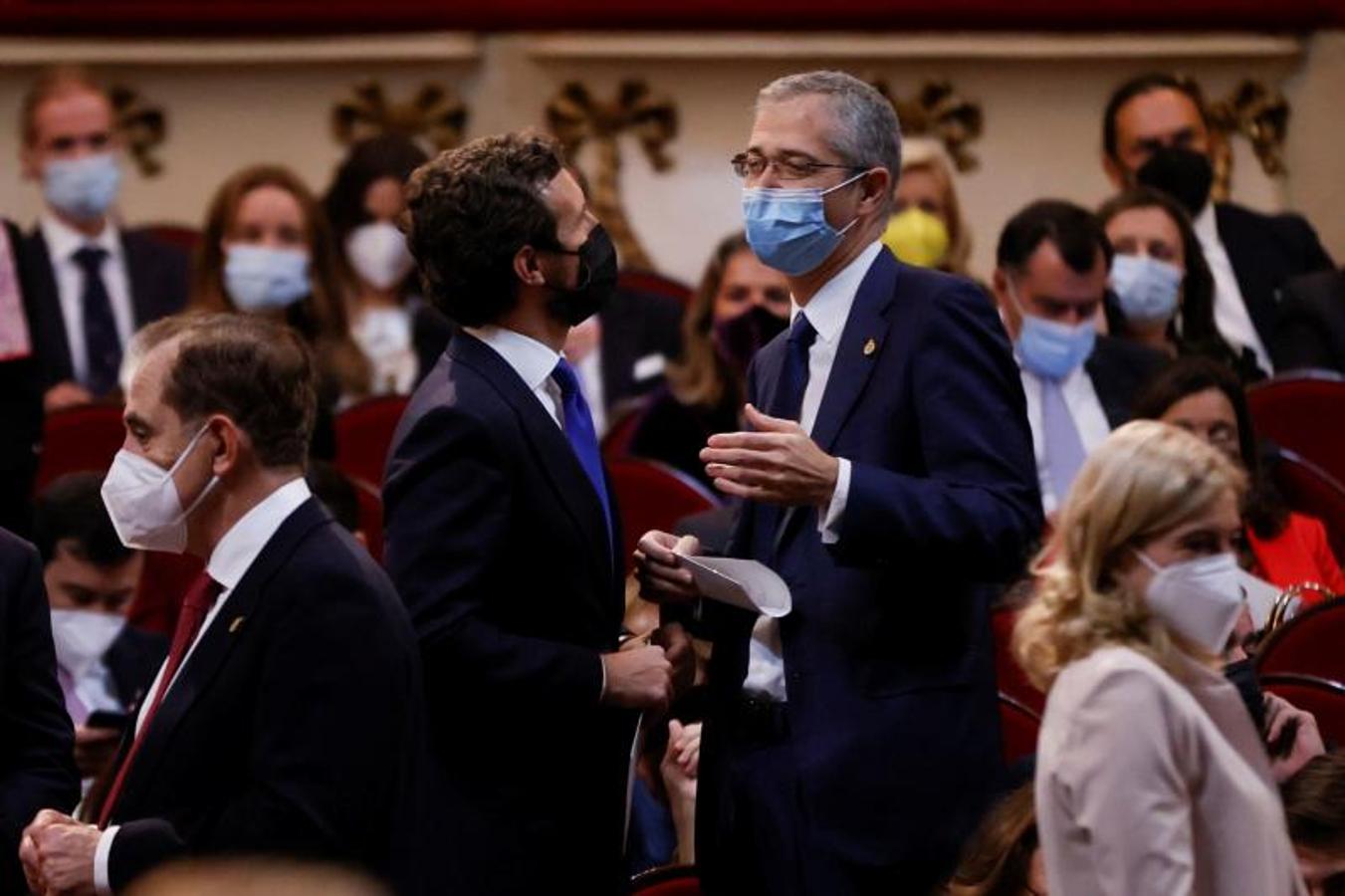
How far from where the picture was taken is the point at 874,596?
10.3ft

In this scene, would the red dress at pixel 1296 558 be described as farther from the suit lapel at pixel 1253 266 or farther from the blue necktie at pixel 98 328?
the blue necktie at pixel 98 328

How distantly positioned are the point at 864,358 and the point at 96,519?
1765mm

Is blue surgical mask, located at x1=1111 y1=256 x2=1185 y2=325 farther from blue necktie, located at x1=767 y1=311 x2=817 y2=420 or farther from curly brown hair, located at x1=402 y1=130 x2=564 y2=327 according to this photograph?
curly brown hair, located at x1=402 y1=130 x2=564 y2=327

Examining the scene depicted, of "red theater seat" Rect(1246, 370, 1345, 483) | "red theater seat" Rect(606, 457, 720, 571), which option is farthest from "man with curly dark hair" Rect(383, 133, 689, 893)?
"red theater seat" Rect(1246, 370, 1345, 483)

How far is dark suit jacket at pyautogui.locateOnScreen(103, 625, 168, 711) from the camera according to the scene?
14.7 ft

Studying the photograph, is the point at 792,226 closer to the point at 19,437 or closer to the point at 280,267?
the point at 19,437

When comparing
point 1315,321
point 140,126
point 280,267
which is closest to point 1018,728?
point 1315,321

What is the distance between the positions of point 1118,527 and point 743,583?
572 mm

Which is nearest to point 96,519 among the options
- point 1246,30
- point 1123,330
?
point 1123,330

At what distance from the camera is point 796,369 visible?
330 centimetres

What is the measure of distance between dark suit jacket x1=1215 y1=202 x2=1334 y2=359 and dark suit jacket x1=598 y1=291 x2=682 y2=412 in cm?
120

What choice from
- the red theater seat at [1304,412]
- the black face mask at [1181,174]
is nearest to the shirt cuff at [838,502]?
the red theater seat at [1304,412]

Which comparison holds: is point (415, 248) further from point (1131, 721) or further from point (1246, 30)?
point (1246, 30)

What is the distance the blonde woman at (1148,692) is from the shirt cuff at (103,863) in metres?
0.91
